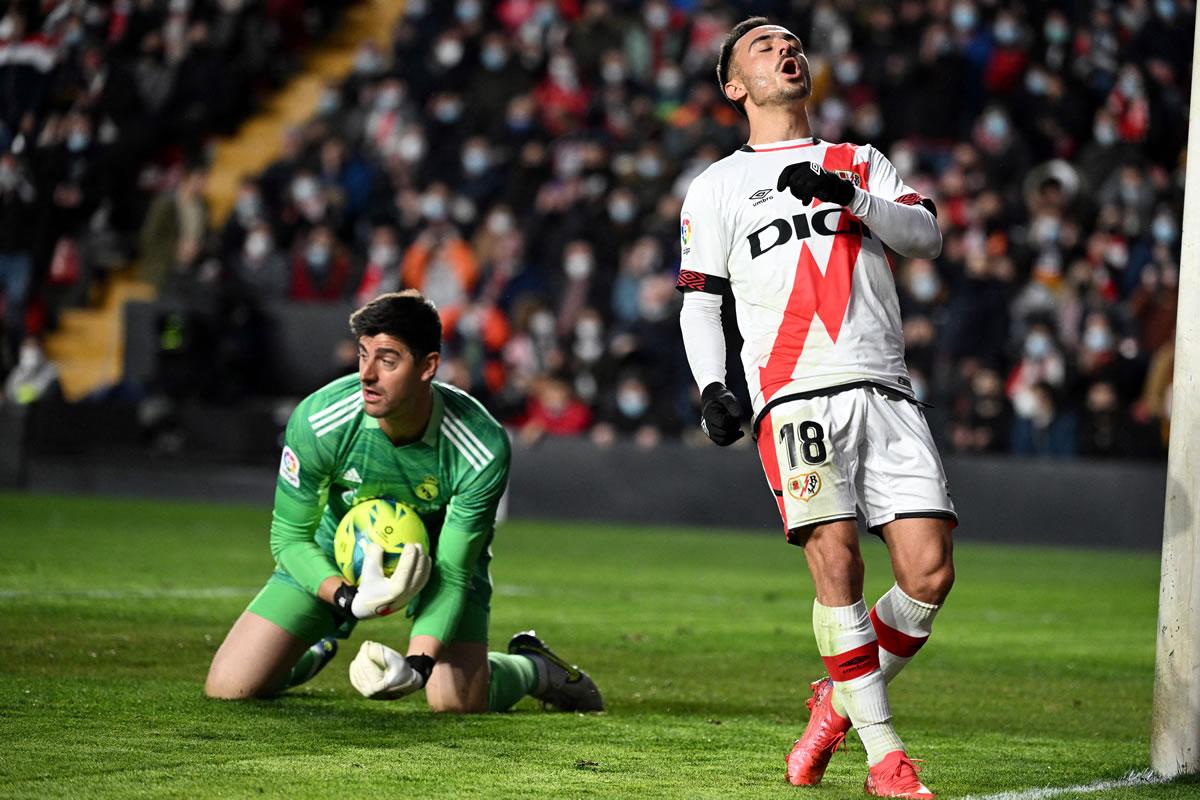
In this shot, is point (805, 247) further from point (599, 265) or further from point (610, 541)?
point (599, 265)

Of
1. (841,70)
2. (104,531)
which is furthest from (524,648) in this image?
(841,70)

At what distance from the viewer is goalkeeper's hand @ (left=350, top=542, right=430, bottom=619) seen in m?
5.64

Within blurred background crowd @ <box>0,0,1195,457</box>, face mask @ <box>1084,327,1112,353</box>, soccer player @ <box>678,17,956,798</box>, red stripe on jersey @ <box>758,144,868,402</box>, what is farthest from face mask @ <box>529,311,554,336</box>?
red stripe on jersey @ <box>758,144,868,402</box>

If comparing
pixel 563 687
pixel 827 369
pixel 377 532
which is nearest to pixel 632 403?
pixel 563 687

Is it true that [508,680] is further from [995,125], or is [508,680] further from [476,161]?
[476,161]

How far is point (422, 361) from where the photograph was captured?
20.3 ft

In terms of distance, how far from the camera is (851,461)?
519 cm

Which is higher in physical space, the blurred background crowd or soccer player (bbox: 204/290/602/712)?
the blurred background crowd

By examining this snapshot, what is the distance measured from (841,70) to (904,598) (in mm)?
16162

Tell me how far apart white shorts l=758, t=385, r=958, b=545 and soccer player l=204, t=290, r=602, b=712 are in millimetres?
1376

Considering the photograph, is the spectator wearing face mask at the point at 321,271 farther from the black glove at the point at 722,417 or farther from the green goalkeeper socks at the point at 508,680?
the black glove at the point at 722,417

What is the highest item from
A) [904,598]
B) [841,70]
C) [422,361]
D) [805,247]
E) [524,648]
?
[841,70]

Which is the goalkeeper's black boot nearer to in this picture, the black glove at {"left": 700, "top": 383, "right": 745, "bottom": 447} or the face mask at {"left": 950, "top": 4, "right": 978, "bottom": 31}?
the black glove at {"left": 700, "top": 383, "right": 745, "bottom": 447}

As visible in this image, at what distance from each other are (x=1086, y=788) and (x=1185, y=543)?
77 centimetres
